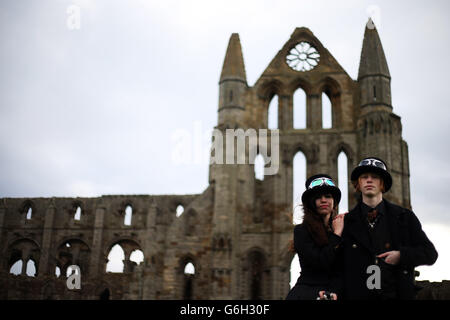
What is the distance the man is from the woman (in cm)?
12

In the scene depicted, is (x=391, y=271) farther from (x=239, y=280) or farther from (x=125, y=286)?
(x=125, y=286)

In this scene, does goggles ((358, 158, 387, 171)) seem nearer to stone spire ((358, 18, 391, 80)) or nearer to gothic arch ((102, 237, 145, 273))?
stone spire ((358, 18, 391, 80))

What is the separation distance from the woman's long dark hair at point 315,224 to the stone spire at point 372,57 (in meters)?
27.8

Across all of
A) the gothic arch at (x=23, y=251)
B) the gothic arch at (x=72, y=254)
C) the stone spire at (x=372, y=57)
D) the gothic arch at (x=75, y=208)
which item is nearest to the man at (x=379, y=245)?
the stone spire at (x=372, y=57)

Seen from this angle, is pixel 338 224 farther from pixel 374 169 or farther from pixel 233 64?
pixel 233 64

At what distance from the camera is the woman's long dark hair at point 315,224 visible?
518cm

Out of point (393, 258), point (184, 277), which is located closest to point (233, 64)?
point (184, 277)

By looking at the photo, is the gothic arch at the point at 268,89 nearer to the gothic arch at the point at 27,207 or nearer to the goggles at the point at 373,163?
the goggles at the point at 373,163

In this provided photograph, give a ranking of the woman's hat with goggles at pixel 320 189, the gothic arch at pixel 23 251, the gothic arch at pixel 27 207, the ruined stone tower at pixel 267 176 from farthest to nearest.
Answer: the gothic arch at pixel 27 207
the gothic arch at pixel 23 251
the ruined stone tower at pixel 267 176
the woman's hat with goggles at pixel 320 189

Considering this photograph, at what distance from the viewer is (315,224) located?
5.29 meters

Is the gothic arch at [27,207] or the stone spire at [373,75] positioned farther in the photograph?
the gothic arch at [27,207]

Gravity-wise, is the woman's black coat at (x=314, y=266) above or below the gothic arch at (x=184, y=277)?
below
